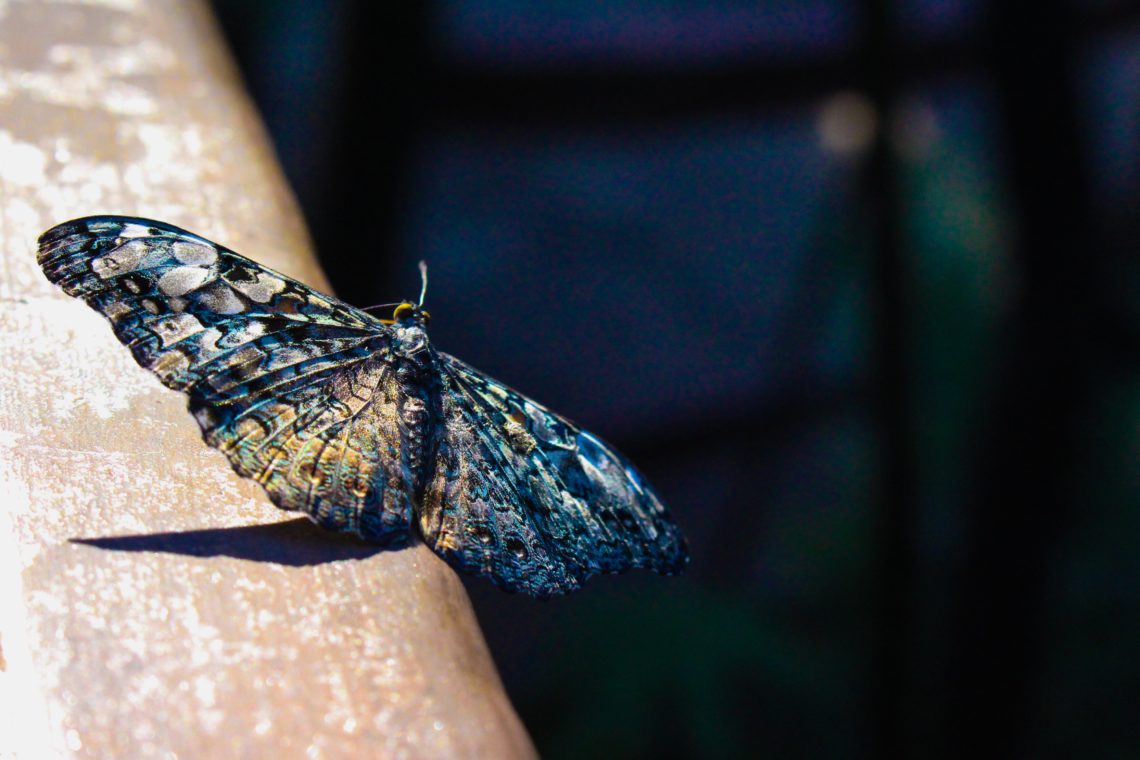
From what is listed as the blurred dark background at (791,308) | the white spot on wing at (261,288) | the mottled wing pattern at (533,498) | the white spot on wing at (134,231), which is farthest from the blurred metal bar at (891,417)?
the white spot on wing at (134,231)

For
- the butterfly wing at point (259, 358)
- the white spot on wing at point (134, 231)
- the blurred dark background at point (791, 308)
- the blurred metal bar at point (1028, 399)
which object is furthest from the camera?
the blurred dark background at point (791, 308)

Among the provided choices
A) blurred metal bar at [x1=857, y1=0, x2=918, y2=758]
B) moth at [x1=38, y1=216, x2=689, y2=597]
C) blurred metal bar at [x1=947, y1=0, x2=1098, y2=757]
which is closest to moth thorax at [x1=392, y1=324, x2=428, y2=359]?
moth at [x1=38, y1=216, x2=689, y2=597]

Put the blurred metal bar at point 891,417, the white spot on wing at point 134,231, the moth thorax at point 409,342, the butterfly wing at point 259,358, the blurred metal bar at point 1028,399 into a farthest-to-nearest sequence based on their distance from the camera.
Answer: the blurred metal bar at point 891,417, the blurred metal bar at point 1028,399, the moth thorax at point 409,342, the white spot on wing at point 134,231, the butterfly wing at point 259,358

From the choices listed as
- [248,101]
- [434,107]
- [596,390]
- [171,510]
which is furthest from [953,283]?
[171,510]

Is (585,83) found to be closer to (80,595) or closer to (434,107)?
(434,107)

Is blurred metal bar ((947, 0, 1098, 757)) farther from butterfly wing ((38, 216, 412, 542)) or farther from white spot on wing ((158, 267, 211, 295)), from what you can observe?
white spot on wing ((158, 267, 211, 295))

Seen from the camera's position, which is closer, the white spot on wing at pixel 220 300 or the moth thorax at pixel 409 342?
the white spot on wing at pixel 220 300

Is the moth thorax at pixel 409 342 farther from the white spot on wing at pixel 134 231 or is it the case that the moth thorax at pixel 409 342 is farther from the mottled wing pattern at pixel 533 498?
the white spot on wing at pixel 134 231

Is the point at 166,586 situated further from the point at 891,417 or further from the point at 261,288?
the point at 891,417
